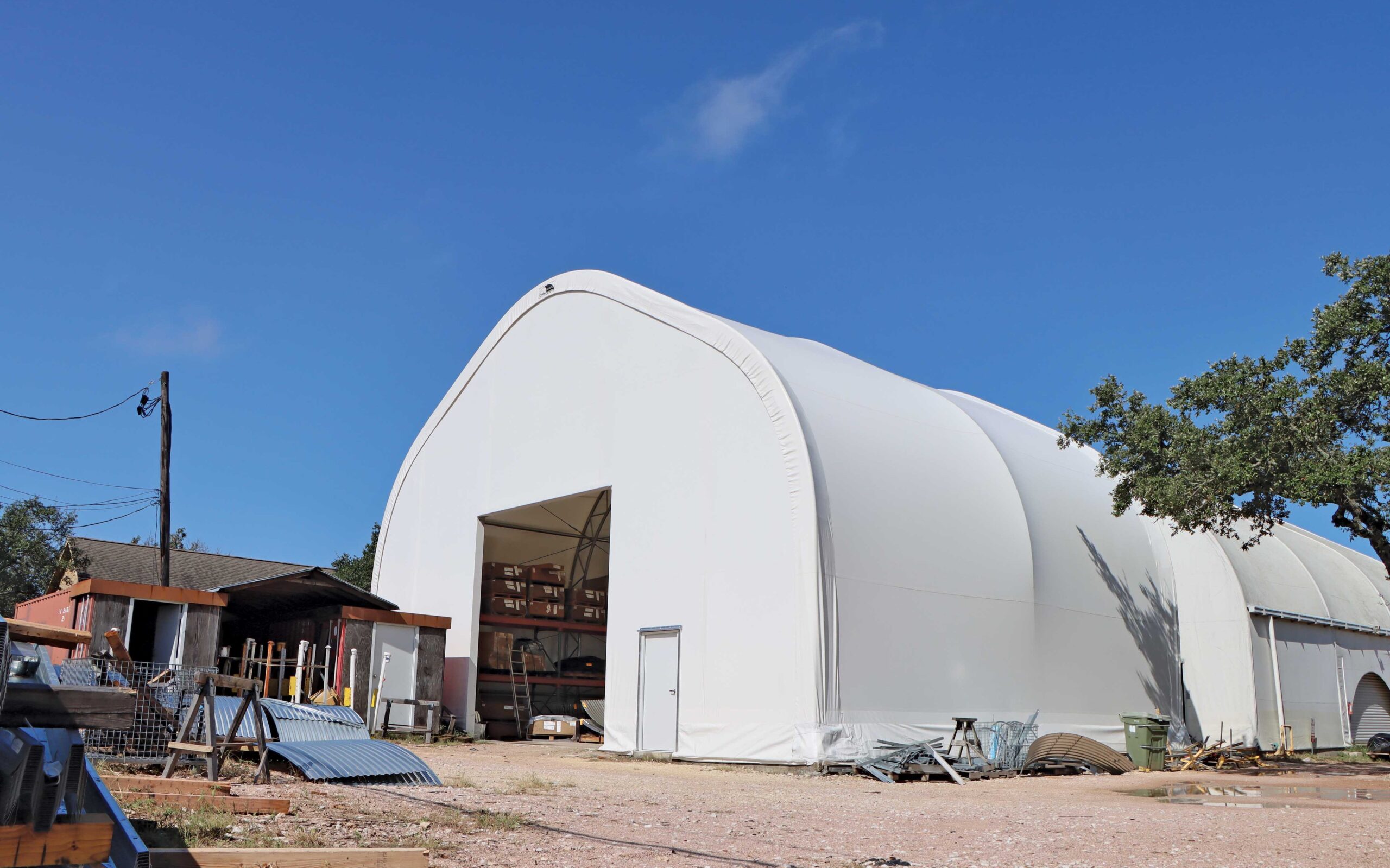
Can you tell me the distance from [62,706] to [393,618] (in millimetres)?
20584

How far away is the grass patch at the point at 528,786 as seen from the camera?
39.4 ft

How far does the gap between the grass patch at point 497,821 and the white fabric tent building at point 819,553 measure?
8.91 metres

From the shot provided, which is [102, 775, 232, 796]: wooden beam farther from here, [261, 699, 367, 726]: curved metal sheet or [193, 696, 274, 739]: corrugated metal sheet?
[261, 699, 367, 726]: curved metal sheet

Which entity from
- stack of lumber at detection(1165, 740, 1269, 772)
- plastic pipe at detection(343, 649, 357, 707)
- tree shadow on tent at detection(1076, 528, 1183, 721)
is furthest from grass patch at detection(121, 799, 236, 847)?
tree shadow on tent at detection(1076, 528, 1183, 721)

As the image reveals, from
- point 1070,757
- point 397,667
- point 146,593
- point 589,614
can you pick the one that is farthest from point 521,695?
point 1070,757

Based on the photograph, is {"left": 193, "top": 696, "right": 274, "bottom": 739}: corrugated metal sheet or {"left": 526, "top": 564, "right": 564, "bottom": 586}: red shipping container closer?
{"left": 193, "top": 696, "right": 274, "bottom": 739}: corrugated metal sheet

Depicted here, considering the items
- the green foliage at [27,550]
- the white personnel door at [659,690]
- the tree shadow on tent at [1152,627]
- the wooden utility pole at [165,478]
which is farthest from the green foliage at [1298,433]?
the green foliage at [27,550]

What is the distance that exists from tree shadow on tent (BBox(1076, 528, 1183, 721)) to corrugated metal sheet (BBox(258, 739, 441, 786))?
1707 centimetres

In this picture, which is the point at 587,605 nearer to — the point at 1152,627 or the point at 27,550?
the point at 1152,627

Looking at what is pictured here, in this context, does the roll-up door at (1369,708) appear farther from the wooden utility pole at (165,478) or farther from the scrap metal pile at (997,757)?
the wooden utility pole at (165,478)

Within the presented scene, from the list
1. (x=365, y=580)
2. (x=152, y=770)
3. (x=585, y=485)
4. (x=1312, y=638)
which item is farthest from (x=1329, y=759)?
(x=365, y=580)

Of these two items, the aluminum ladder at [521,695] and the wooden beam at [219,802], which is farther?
the aluminum ladder at [521,695]

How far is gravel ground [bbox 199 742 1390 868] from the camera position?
7898 mm

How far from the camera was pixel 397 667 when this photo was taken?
78.1 feet
